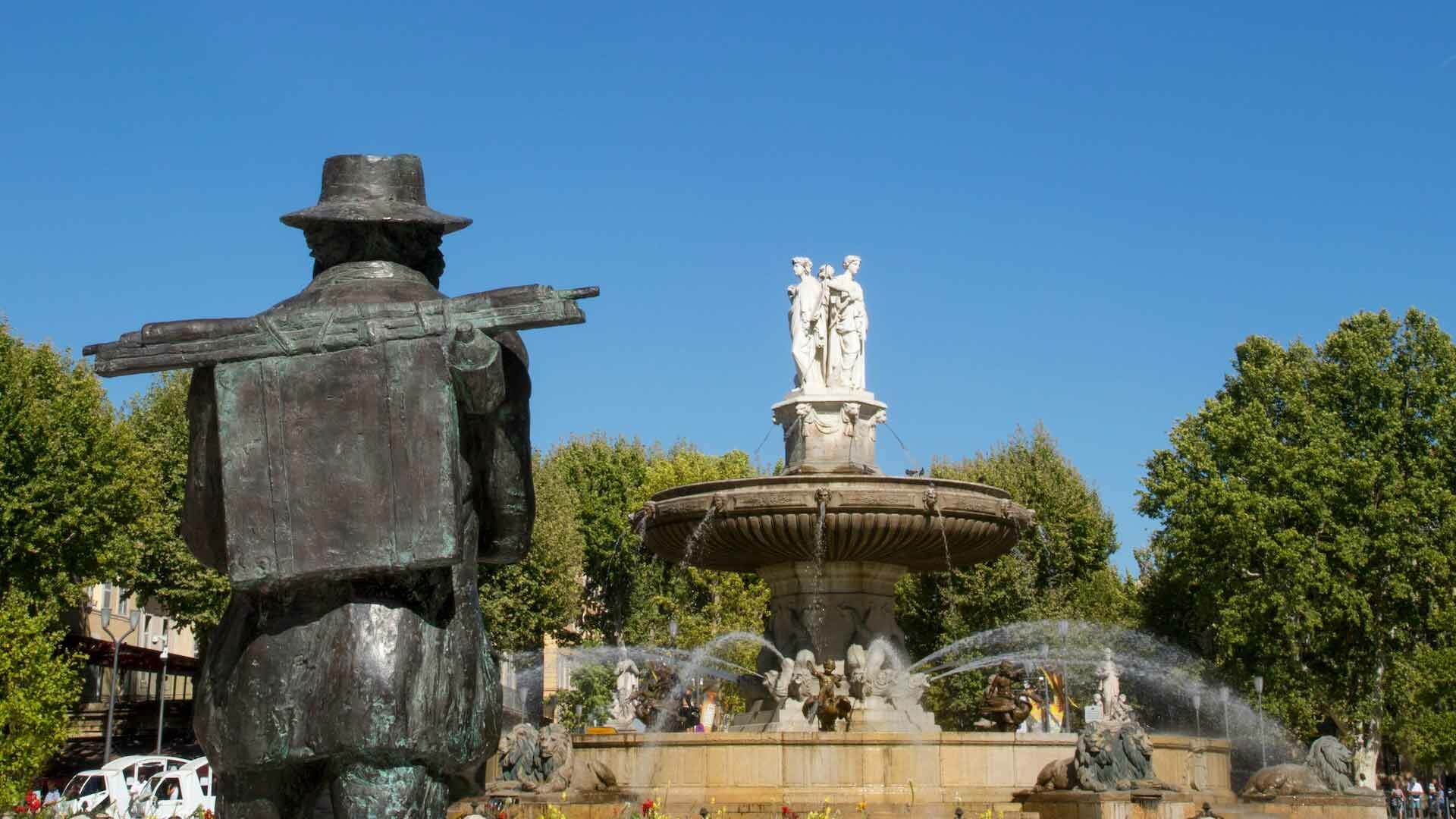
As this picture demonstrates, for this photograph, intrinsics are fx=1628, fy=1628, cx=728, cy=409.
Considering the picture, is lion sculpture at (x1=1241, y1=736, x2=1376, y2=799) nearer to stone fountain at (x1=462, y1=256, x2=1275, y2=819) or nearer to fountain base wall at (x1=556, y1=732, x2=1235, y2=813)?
stone fountain at (x1=462, y1=256, x2=1275, y2=819)

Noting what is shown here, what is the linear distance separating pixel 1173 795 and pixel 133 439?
2475cm

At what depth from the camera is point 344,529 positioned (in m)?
4.59

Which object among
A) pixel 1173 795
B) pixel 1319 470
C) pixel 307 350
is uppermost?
pixel 1319 470

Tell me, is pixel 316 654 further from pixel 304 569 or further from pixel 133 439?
pixel 133 439

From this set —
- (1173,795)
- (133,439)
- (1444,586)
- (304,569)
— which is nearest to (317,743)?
(304,569)

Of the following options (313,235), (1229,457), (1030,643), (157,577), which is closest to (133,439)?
(157,577)

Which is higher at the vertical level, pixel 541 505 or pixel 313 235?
pixel 541 505

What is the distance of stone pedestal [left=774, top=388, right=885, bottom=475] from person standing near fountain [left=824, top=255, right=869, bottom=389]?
231 mm

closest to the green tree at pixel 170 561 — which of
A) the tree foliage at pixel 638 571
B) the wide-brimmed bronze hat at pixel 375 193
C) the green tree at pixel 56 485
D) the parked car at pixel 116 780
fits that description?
the green tree at pixel 56 485

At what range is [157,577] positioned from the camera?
111 ft

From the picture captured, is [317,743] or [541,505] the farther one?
[541,505]

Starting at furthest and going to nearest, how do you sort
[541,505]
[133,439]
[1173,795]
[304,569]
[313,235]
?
[541,505]
[133,439]
[1173,795]
[313,235]
[304,569]

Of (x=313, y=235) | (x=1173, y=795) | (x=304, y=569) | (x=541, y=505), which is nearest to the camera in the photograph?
(x=304, y=569)

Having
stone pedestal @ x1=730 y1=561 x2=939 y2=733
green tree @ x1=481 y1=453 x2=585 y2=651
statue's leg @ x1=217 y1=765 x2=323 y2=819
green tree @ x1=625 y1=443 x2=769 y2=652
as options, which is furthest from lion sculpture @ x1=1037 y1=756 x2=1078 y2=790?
green tree @ x1=625 y1=443 x2=769 y2=652
